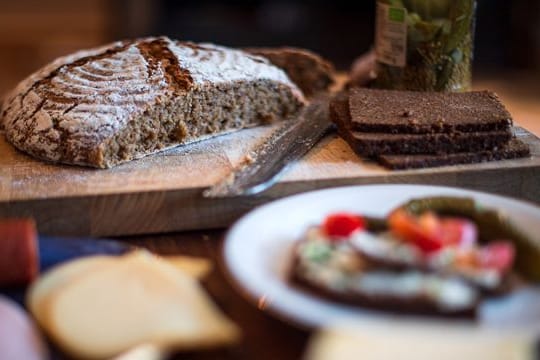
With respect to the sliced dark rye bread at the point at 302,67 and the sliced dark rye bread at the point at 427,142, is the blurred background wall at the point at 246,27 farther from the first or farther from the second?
the sliced dark rye bread at the point at 427,142

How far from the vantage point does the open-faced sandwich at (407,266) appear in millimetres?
928

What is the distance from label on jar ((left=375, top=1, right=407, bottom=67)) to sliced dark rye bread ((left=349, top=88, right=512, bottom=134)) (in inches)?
4.5

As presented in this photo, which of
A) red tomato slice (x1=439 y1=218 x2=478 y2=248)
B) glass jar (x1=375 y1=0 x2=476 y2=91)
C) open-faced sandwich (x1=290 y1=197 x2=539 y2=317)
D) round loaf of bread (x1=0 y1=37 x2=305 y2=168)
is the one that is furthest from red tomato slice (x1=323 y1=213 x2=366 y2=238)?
glass jar (x1=375 y1=0 x2=476 y2=91)

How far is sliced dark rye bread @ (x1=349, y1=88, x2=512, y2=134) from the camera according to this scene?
4.96ft

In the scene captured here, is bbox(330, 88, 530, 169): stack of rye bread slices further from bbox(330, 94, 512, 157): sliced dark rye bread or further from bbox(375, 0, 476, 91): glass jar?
bbox(375, 0, 476, 91): glass jar

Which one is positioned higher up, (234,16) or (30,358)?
(30,358)

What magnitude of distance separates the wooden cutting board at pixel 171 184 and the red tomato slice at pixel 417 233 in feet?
1.39

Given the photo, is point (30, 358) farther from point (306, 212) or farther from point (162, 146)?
point (162, 146)

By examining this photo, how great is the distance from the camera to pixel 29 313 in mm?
1012

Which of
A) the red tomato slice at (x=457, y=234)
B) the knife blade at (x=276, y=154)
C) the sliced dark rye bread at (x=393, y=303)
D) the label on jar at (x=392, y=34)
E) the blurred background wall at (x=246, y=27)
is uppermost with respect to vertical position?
the label on jar at (x=392, y=34)

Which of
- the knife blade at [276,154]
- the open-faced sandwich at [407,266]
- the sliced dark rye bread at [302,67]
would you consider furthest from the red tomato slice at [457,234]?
the sliced dark rye bread at [302,67]

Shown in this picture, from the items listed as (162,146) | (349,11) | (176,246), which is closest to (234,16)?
(349,11)

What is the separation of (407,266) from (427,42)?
3.07ft

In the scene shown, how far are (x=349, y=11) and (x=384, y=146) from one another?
104 inches
